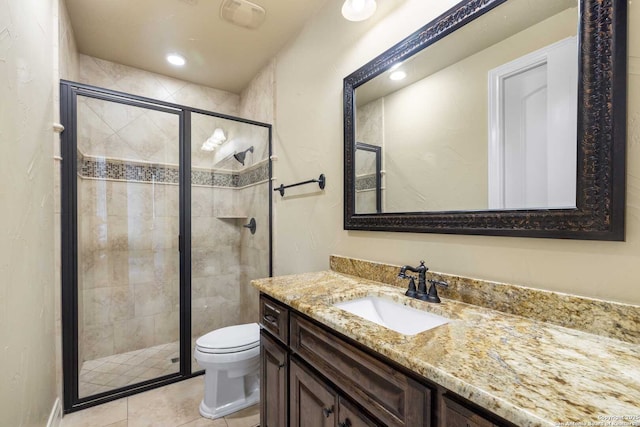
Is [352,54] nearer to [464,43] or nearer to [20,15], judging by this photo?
[464,43]

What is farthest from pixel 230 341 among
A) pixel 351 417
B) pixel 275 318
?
pixel 351 417

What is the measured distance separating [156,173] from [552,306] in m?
2.64

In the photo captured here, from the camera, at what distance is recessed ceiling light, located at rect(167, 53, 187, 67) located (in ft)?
7.97

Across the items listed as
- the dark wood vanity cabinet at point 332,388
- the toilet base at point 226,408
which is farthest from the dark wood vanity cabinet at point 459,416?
the toilet base at point 226,408

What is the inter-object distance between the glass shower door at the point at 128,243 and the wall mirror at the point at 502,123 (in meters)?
1.69

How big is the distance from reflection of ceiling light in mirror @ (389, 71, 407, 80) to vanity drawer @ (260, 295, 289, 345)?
1.18 m

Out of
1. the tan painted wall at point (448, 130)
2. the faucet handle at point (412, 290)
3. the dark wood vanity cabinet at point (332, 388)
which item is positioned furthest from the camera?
the faucet handle at point (412, 290)

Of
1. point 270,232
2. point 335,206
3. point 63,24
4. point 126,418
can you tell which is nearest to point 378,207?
point 335,206

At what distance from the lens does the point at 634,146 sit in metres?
0.73

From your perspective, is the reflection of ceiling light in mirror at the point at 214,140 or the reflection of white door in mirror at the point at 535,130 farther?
the reflection of ceiling light in mirror at the point at 214,140

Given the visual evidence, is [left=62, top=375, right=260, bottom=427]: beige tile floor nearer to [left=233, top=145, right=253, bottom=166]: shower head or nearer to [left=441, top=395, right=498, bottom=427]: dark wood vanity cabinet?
[left=441, top=395, right=498, bottom=427]: dark wood vanity cabinet

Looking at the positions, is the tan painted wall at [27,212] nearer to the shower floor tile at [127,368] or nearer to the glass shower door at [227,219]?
the shower floor tile at [127,368]

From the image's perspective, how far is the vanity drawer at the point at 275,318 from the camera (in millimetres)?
1174

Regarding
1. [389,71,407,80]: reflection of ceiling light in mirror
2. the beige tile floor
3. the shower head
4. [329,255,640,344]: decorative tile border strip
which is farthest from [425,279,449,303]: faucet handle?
the shower head
